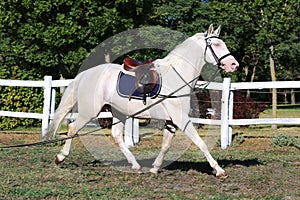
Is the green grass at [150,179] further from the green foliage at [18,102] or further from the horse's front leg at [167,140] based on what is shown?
the green foliage at [18,102]

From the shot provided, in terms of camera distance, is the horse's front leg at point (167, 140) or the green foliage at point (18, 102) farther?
the green foliage at point (18, 102)

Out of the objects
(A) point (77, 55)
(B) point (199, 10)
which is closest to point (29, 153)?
(A) point (77, 55)

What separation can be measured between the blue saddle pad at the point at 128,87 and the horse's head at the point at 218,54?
0.80 metres

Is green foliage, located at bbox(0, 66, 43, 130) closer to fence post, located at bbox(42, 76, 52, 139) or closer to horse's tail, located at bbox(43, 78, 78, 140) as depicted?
fence post, located at bbox(42, 76, 52, 139)

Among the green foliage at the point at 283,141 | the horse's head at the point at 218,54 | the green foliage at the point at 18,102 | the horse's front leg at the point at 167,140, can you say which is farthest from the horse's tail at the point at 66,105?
the green foliage at the point at 18,102

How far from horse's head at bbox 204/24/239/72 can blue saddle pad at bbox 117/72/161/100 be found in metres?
0.80

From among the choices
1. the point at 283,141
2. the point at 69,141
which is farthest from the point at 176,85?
the point at 283,141

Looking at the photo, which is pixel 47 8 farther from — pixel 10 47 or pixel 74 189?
pixel 74 189

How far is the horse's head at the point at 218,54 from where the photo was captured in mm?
6637

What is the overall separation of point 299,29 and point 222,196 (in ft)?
52.0

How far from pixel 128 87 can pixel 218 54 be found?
1356 mm

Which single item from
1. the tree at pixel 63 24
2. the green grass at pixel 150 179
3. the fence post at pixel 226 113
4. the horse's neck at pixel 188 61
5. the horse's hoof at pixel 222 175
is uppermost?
the tree at pixel 63 24

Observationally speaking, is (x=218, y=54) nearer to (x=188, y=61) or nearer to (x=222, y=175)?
(x=188, y=61)

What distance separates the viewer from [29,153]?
952 centimetres
